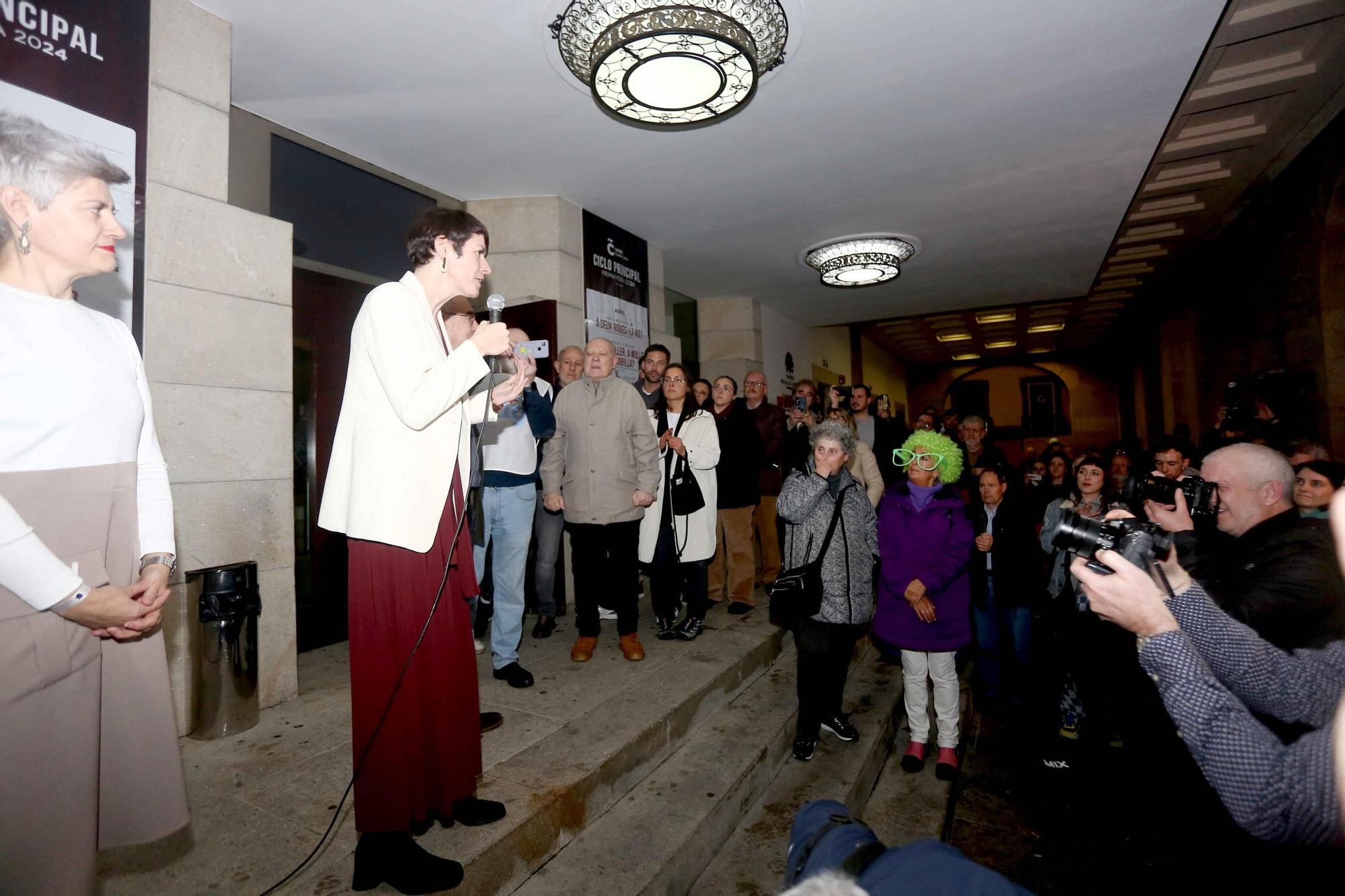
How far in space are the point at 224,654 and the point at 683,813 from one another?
6.51 feet

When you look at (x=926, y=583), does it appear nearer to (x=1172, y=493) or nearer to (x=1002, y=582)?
(x=1002, y=582)

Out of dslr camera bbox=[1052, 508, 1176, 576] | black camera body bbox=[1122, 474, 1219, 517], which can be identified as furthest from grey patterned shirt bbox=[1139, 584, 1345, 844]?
black camera body bbox=[1122, 474, 1219, 517]

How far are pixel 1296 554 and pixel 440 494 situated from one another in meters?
2.52

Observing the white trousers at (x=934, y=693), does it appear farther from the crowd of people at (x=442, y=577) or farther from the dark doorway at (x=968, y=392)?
the dark doorway at (x=968, y=392)

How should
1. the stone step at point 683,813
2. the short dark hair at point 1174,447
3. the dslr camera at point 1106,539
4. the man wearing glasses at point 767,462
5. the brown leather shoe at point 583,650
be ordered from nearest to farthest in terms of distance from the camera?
the dslr camera at point 1106,539 → the stone step at point 683,813 → the brown leather shoe at point 583,650 → the short dark hair at point 1174,447 → the man wearing glasses at point 767,462

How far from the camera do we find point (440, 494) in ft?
5.65

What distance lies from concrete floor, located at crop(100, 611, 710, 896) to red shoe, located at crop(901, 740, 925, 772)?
1302 mm

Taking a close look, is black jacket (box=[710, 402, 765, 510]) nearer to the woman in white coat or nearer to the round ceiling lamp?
the woman in white coat

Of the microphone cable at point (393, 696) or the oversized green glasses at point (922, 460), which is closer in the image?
the microphone cable at point (393, 696)

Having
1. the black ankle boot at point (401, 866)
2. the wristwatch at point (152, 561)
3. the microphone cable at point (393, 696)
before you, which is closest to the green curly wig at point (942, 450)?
the microphone cable at point (393, 696)

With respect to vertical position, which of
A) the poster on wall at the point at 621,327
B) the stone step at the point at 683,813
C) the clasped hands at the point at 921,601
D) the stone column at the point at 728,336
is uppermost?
the stone column at the point at 728,336

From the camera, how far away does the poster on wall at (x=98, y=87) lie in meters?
2.34

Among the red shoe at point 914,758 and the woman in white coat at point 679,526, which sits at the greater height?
the woman in white coat at point 679,526

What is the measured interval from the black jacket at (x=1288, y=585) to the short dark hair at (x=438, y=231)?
2201 millimetres
